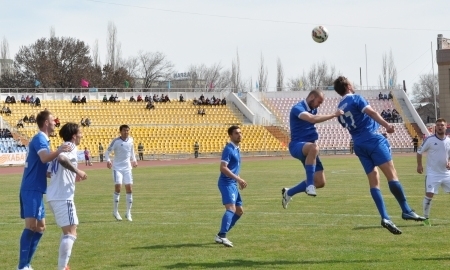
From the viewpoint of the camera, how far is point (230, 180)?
44.8 ft

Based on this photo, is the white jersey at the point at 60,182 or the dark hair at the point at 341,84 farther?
the dark hair at the point at 341,84

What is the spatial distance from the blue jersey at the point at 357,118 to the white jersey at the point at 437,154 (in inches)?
160

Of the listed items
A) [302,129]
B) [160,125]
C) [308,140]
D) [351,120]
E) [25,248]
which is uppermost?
[160,125]

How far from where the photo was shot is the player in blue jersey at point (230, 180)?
1333 centimetres

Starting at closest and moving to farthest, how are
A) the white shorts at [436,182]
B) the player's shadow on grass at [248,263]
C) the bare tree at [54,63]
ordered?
the player's shadow on grass at [248,263] → the white shorts at [436,182] → the bare tree at [54,63]

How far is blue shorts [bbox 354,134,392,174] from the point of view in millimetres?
12414

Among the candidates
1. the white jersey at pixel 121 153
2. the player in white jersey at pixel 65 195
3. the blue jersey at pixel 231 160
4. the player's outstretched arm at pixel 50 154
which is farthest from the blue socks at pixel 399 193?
the white jersey at pixel 121 153

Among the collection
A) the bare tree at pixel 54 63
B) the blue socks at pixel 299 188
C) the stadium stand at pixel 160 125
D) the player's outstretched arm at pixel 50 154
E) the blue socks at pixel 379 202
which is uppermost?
the bare tree at pixel 54 63

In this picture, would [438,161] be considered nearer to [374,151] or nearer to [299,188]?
[299,188]

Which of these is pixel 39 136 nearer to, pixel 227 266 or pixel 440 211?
pixel 227 266

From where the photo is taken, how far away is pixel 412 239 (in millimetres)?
13414

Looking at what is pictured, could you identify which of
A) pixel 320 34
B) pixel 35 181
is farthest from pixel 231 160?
pixel 320 34

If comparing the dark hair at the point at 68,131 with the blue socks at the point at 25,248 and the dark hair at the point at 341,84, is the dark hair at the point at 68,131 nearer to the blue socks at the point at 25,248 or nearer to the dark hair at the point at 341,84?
the blue socks at the point at 25,248

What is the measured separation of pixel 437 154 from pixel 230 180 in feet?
17.3
